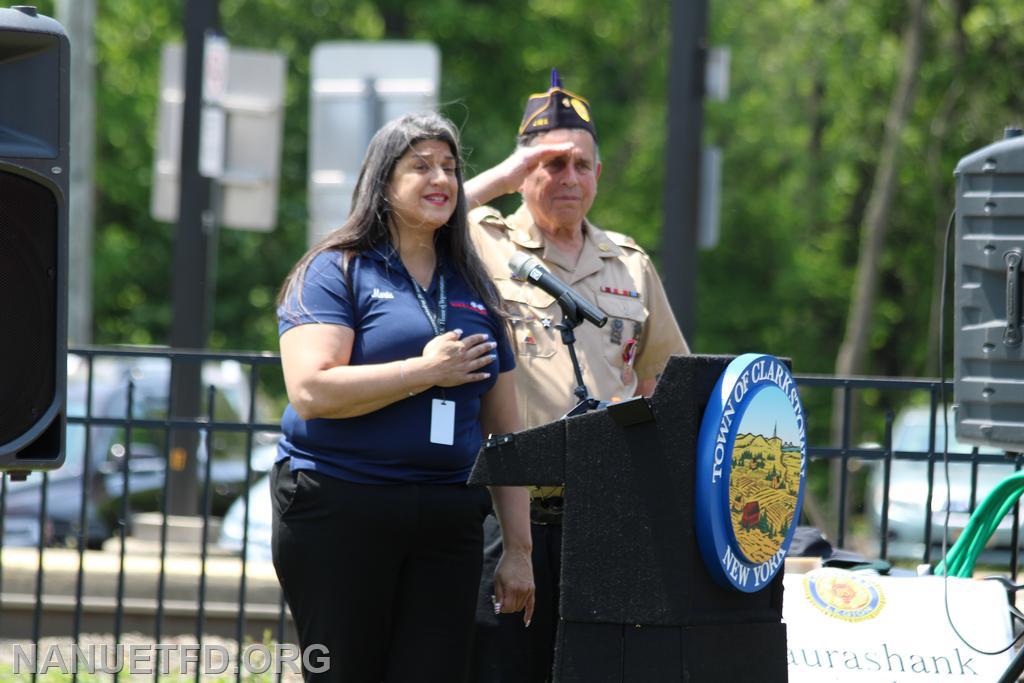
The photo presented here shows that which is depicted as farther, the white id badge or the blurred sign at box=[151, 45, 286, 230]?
the blurred sign at box=[151, 45, 286, 230]

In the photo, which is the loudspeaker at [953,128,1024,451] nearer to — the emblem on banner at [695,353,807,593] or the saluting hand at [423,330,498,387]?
the emblem on banner at [695,353,807,593]

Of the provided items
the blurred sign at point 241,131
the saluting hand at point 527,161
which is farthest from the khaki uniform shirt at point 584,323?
the blurred sign at point 241,131

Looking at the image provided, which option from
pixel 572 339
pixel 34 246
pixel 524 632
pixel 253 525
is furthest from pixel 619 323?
pixel 253 525

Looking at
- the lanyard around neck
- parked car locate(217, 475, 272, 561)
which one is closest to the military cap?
the lanyard around neck

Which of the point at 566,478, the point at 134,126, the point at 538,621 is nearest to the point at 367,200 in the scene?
the point at 566,478

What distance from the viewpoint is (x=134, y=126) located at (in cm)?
2273

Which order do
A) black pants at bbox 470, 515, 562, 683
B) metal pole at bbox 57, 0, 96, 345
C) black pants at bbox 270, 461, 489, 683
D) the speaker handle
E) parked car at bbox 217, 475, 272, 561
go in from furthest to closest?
metal pole at bbox 57, 0, 96, 345 → parked car at bbox 217, 475, 272, 561 → black pants at bbox 470, 515, 562, 683 → the speaker handle → black pants at bbox 270, 461, 489, 683

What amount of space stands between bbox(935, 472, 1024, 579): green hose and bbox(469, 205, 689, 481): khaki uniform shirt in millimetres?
996

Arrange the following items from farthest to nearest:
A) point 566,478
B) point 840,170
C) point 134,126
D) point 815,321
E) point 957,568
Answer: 1. point 815,321
2. point 840,170
3. point 134,126
4. point 957,568
5. point 566,478

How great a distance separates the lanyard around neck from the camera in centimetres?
360

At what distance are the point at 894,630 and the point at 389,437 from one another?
5.33ft

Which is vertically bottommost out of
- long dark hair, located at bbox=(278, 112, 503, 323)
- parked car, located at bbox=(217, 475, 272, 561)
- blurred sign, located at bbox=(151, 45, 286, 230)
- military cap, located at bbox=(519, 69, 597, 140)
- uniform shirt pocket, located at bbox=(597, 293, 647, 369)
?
parked car, located at bbox=(217, 475, 272, 561)

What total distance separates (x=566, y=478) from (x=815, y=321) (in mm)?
23394

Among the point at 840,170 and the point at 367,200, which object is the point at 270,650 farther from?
the point at 840,170
